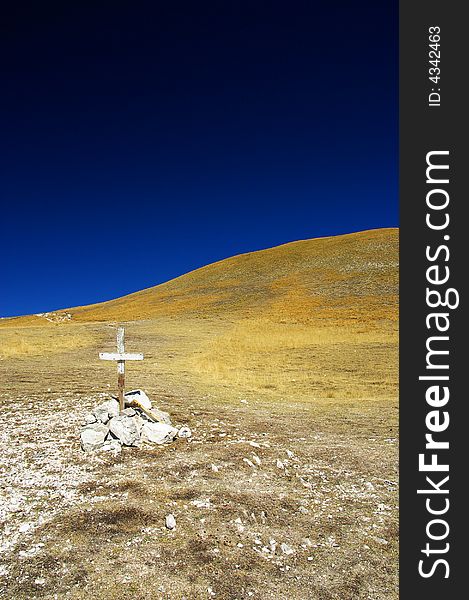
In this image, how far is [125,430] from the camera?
29.3 ft

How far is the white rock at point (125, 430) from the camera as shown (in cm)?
883

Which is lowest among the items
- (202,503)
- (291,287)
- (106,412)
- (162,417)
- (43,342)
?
(202,503)

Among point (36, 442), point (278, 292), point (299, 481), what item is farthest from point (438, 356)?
point (278, 292)

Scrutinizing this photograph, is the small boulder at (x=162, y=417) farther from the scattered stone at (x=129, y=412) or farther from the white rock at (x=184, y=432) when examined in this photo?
the scattered stone at (x=129, y=412)

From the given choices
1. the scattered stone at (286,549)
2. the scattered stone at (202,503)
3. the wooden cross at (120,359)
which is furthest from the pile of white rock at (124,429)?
the scattered stone at (286,549)

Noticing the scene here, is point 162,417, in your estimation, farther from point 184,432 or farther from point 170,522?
point 170,522

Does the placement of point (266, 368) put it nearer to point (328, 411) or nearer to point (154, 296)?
point (328, 411)

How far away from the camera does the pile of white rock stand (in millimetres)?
8688

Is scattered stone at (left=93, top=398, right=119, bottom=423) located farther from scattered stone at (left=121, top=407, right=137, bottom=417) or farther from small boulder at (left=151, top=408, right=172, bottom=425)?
small boulder at (left=151, top=408, right=172, bottom=425)

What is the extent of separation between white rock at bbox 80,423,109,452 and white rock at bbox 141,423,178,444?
2.85 feet

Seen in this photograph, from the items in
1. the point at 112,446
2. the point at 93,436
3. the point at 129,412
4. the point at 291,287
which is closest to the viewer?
the point at 112,446

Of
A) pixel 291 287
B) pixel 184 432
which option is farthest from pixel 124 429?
pixel 291 287

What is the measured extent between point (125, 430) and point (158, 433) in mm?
781

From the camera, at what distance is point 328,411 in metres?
14.6
